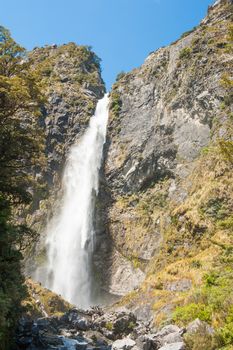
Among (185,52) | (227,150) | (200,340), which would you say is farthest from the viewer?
(185,52)

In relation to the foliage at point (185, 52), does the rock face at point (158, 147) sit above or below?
below

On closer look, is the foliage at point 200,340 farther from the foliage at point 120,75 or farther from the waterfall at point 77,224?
the foliage at point 120,75

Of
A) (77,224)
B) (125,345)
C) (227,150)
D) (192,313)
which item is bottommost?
(125,345)

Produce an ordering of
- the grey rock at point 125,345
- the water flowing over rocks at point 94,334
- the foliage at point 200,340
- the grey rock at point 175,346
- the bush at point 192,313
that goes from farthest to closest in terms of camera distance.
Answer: the grey rock at point 125,345
the water flowing over rocks at point 94,334
the bush at point 192,313
the grey rock at point 175,346
the foliage at point 200,340

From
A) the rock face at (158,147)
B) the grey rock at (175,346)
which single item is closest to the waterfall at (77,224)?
the rock face at (158,147)

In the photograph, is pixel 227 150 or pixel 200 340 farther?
pixel 227 150

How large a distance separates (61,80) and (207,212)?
1645 inches

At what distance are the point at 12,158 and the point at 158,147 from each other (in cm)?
2686

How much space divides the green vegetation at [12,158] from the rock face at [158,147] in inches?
766

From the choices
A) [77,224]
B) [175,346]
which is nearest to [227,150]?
[175,346]

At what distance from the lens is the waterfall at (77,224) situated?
40.3 m

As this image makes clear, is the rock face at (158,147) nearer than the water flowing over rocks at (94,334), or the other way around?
the water flowing over rocks at (94,334)

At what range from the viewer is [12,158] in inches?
A: 707

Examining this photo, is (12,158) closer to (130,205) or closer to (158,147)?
(130,205)
